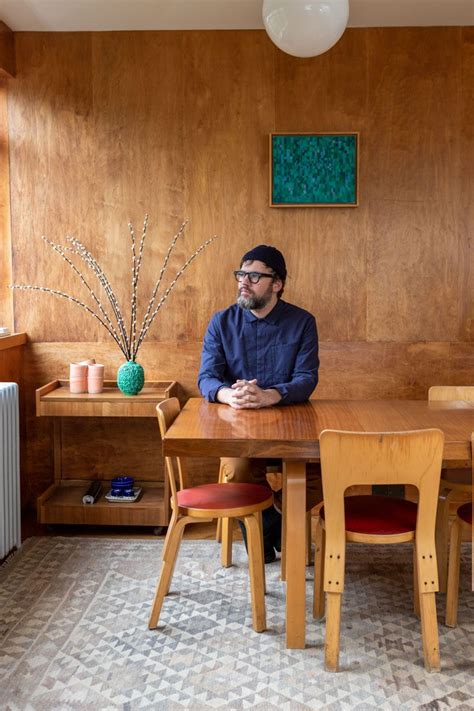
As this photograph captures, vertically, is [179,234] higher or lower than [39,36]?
lower

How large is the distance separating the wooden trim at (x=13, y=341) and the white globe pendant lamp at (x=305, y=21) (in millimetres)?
2039

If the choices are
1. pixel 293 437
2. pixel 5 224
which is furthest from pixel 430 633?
pixel 5 224

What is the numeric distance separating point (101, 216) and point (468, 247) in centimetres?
209

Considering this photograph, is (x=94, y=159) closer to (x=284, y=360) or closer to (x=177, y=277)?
(x=177, y=277)

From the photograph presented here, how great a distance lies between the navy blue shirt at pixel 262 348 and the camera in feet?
11.6

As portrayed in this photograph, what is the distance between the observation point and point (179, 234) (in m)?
4.29

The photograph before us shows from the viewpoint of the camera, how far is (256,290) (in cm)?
353

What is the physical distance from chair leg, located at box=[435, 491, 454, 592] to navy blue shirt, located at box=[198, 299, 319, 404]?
81 cm

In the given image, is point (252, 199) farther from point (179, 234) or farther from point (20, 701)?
point (20, 701)

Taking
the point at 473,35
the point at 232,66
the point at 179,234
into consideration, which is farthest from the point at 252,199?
the point at 473,35

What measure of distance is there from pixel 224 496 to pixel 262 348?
0.89 meters

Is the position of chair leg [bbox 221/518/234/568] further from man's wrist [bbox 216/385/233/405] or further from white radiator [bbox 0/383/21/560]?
white radiator [bbox 0/383/21/560]

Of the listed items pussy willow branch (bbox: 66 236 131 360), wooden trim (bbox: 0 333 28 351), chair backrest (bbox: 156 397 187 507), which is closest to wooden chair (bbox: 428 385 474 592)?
chair backrest (bbox: 156 397 187 507)

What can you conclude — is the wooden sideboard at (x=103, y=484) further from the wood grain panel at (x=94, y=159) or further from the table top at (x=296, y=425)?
the table top at (x=296, y=425)
